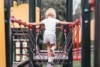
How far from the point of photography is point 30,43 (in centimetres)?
511

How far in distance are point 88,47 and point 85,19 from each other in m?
0.26

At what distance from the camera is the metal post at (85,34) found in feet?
8.26

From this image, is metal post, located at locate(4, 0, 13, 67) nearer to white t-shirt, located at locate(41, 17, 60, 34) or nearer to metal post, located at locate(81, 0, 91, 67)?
metal post, located at locate(81, 0, 91, 67)

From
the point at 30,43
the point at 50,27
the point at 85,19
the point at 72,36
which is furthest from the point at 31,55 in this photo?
the point at 85,19

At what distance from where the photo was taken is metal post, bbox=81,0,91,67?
8.26 feet
